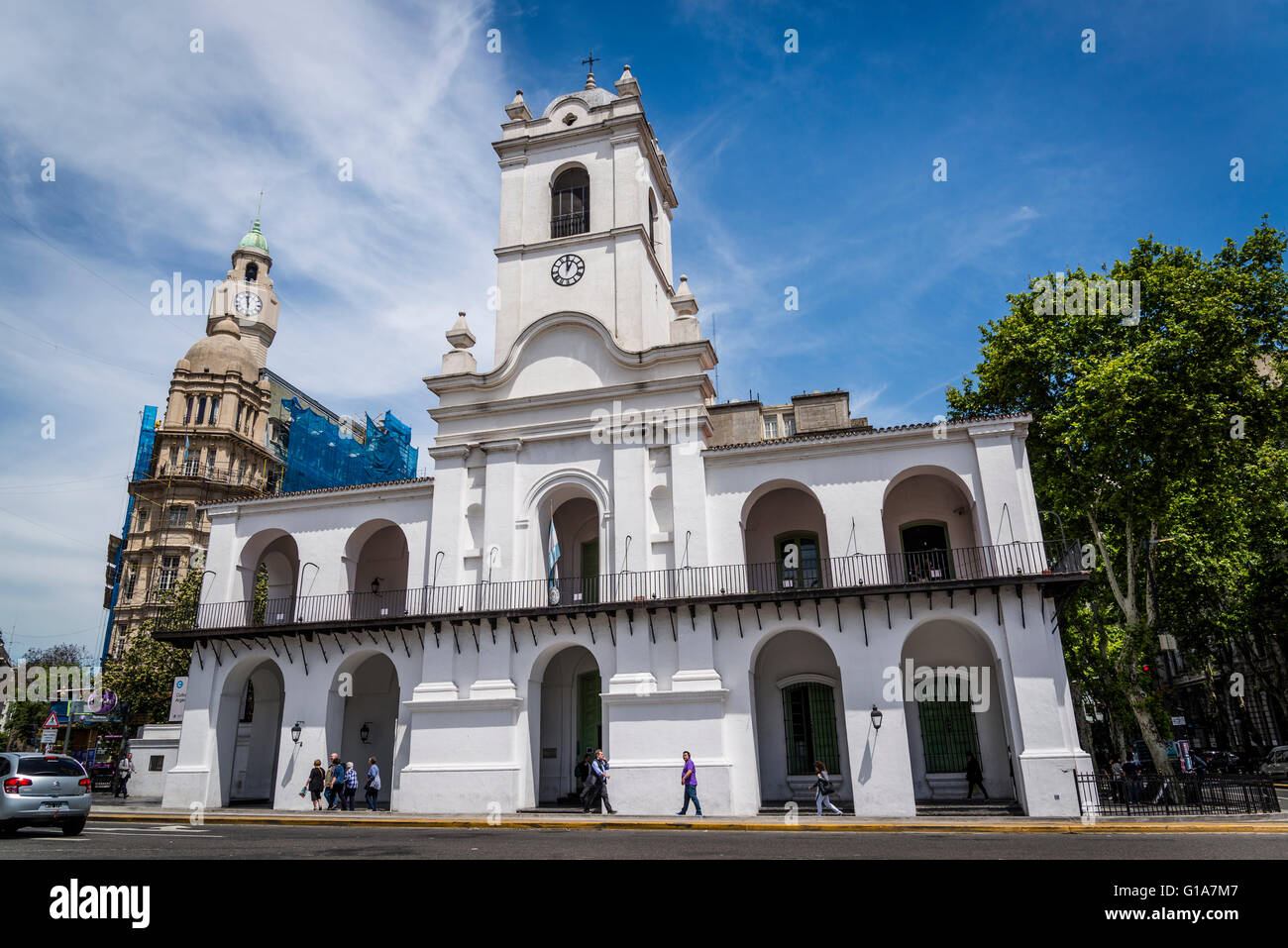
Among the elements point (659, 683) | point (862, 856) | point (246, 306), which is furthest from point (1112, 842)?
point (246, 306)

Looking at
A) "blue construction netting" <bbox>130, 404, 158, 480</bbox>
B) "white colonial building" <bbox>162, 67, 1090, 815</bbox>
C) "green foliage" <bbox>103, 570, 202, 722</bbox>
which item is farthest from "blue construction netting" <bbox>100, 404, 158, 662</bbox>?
"white colonial building" <bbox>162, 67, 1090, 815</bbox>

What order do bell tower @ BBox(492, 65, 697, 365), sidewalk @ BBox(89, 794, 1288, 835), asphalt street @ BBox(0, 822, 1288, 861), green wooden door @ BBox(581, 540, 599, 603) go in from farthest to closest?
1. bell tower @ BBox(492, 65, 697, 365)
2. green wooden door @ BBox(581, 540, 599, 603)
3. sidewalk @ BBox(89, 794, 1288, 835)
4. asphalt street @ BBox(0, 822, 1288, 861)

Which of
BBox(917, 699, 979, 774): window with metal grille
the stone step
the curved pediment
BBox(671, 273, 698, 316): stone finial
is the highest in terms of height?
BBox(671, 273, 698, 316): stone finial

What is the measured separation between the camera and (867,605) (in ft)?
66.5

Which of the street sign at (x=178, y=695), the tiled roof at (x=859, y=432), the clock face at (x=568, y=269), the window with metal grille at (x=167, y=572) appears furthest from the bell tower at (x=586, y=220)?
the window with metal grille at (x=167, y=572)

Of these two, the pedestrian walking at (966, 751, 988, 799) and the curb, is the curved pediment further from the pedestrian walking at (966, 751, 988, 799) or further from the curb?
the pedestrian walking at (966, 751, 988, 799)

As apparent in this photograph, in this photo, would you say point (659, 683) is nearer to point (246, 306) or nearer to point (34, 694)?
point (34, 694)

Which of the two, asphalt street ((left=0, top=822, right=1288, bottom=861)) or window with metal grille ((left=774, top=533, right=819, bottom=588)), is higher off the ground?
window with metal grille ((left=774, top=533, right=819, bottom=588))

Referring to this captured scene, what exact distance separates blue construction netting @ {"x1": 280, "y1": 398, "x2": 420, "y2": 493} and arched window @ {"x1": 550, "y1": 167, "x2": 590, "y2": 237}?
1207 inches

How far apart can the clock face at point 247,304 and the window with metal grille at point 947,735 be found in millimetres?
63150

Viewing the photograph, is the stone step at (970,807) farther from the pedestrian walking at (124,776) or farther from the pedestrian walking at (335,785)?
the pedestrian walking at (124,776)

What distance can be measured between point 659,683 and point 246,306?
59659 millimetres

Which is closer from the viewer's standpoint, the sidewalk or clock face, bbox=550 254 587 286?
the sidewalk

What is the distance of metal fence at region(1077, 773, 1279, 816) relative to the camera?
17.3 metres
